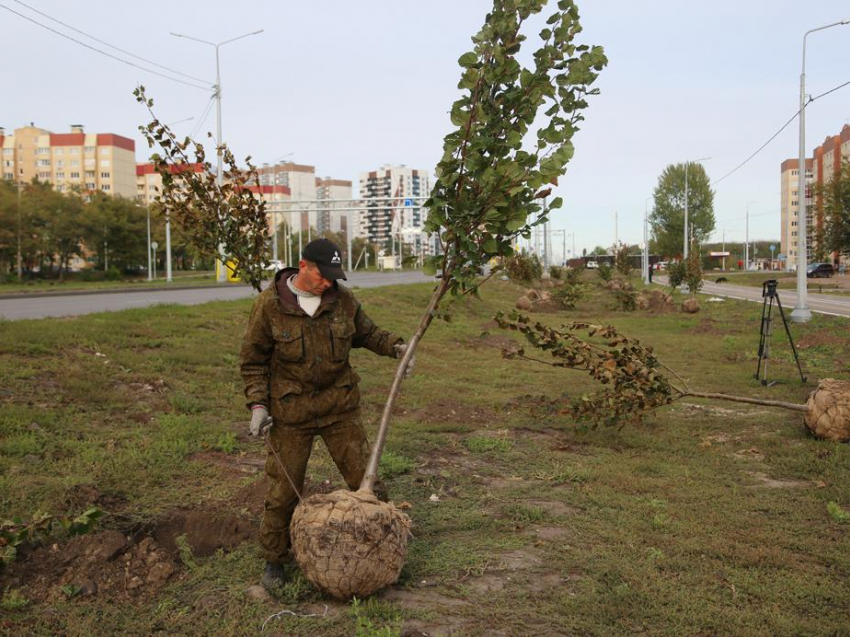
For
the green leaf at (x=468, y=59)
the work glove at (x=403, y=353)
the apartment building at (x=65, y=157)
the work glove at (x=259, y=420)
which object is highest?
the apartment building at (x=65, y=157)

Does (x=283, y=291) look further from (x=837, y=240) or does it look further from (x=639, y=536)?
(x=837, y=240)

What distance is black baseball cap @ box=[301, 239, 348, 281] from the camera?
371 centimetres

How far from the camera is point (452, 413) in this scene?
8.09m

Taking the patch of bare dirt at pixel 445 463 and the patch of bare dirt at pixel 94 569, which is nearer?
the patch of bare dirt at pixel 94 569

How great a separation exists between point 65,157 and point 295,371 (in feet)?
373

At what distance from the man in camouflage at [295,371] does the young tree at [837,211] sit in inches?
1651

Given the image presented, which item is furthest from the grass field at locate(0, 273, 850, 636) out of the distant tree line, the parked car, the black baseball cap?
the parked car

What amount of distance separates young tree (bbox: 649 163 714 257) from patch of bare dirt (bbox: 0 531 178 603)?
77.6 meters

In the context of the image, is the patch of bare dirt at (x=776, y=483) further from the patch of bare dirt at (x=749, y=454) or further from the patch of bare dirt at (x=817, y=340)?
the patch of bare dirt at (x=817, y=340)

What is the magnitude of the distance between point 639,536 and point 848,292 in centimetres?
3753

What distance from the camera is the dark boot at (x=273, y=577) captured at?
3701 mm

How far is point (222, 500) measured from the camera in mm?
4922

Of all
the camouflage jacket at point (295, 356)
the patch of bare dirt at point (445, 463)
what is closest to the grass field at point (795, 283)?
the patch of bare dirt at point (445, 463)

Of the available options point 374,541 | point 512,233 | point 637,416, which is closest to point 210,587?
point 374,541
